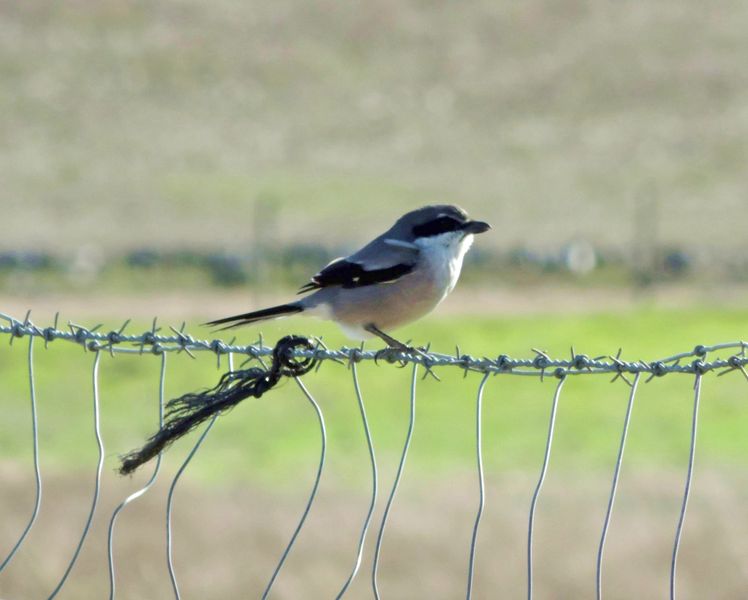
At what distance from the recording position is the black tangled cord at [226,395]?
4.59 meters

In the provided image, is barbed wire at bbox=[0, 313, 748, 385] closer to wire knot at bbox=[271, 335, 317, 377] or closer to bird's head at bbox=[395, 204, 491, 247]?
wire knot at bbox=[271, 335, 317, 377]

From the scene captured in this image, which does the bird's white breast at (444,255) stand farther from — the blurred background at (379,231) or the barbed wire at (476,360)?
the blurred background at (379,231)

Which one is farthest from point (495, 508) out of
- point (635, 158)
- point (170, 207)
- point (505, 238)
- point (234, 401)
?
point (635, 158)

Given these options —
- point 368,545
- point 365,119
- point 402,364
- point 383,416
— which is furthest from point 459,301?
point 365,119

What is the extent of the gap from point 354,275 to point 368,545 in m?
6.00

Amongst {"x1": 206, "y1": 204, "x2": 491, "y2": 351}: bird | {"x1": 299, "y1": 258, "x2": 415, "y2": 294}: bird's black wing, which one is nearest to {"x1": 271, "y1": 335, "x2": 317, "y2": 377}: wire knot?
{"x1": 206, "y1": 204, "x2": 491, "y2": 351}: bird

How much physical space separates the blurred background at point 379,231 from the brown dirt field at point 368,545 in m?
0.03

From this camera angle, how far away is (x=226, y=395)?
181 inches

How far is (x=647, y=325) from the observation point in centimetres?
2330

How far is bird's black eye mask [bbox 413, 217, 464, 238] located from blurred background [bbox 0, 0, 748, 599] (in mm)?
5003

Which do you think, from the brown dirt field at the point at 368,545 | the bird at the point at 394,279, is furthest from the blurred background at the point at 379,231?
the bird at the point at 394,279

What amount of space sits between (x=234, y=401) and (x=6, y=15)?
6273 cm

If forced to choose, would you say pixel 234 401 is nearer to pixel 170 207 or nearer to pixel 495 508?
pixel 495 508

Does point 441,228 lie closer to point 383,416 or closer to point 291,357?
point 291,357
